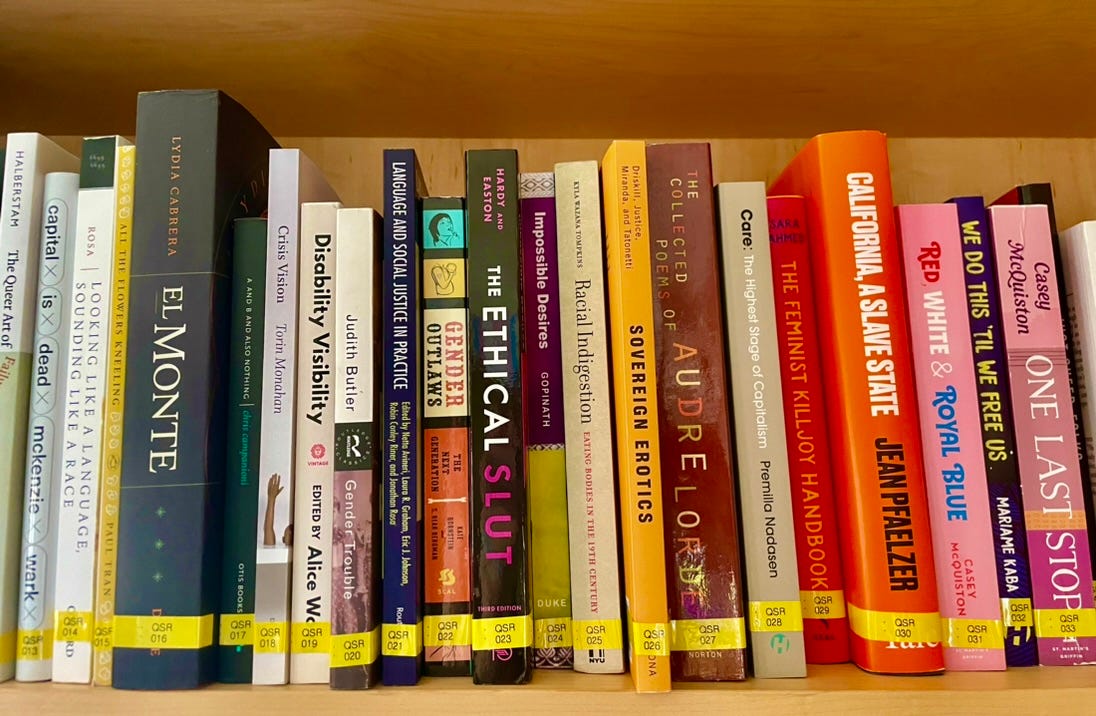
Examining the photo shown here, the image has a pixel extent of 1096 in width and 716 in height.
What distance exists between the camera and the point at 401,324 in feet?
1.87

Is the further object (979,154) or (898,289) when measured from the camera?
(979,154)

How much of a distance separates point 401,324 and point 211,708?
0.99 ft

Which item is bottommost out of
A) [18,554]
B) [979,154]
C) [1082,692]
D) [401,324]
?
[1082,692]

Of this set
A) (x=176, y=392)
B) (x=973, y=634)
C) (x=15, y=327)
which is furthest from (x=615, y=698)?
(x=15, y=327)

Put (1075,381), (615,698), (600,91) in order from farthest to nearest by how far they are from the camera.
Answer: (600,91), (1075,381), (615,698)

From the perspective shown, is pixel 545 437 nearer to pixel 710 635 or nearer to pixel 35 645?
pixel 710 635

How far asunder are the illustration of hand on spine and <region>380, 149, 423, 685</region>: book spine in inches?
3.1

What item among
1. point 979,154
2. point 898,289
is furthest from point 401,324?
point 979,154

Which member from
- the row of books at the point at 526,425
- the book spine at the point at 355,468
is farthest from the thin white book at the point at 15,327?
the book spine at the point at 355,468

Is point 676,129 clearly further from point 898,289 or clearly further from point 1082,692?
point 1082,692

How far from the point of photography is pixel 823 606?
1.85ft

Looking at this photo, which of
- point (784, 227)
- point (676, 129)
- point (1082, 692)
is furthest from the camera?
point (676, 129)

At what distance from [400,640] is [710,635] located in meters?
0.22

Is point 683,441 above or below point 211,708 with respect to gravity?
above
